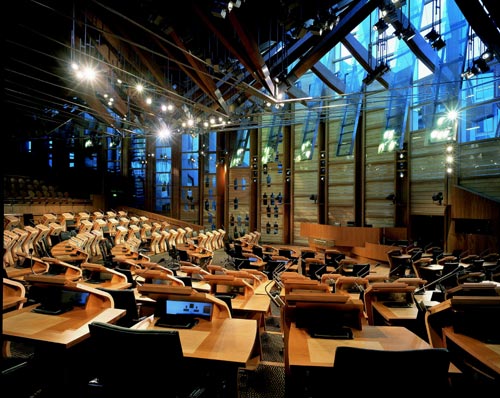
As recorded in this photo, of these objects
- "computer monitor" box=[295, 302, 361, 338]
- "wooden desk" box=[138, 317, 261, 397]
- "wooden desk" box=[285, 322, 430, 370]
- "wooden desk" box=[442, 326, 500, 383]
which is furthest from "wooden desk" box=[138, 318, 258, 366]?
"wooden desk" box=[442, 326, 500, 383]

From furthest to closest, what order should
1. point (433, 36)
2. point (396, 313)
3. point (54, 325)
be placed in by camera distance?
point (433, 36) < point (396, 313) < point (54, 325)

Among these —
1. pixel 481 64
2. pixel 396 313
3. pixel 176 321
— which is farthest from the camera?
pixel 481 64

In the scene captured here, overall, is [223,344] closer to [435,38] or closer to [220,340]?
[220,340]

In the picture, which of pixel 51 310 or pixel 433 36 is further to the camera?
pixel 433 36

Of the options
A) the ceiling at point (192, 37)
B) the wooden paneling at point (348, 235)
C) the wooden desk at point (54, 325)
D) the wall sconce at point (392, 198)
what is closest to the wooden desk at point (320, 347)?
the wooden desk at point (54, 325)

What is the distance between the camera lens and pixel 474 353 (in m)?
2.22

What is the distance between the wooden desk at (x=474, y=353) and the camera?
6.81 feet

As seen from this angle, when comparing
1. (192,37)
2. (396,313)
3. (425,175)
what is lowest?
(396,313)

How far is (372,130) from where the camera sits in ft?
48.7

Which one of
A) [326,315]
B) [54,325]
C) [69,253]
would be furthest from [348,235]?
[54,325]

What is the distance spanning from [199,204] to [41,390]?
1682 centimetres

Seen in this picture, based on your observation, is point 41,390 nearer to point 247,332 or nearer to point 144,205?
point 247,332

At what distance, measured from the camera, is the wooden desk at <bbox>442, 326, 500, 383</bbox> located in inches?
81.7

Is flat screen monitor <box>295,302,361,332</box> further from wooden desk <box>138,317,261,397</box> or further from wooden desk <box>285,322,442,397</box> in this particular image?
wooden desk <box>138,317,261,397</box>
